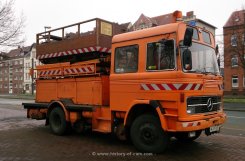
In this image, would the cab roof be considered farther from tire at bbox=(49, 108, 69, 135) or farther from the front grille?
tire at bbox=(49, 108, 69, 135)

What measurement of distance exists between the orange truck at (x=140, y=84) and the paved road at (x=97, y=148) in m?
0.34

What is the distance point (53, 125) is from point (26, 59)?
9253 cm

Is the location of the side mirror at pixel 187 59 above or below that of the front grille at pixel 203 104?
above

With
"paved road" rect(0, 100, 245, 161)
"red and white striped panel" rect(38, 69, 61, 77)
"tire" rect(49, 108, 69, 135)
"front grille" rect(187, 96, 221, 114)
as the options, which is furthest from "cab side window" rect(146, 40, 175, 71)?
"red and white striped panel" rect(38, 69, 61, 77)

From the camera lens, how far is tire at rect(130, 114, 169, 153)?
286 inches

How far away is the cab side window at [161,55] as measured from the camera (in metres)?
7.23

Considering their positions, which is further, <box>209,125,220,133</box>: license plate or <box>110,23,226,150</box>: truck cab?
<box>209,125,220,133</box>: license plate

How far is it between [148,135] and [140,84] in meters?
1.22

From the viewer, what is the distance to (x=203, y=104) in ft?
24.3

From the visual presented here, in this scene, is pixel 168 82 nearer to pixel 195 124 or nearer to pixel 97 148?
pixel 195 124

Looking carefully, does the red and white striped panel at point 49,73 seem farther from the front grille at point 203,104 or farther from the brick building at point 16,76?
the brick building at point 16,76

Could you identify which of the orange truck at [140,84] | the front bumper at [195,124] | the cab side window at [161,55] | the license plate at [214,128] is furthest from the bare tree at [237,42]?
the cab side window at [161,55]

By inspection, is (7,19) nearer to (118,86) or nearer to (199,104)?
(118,86)

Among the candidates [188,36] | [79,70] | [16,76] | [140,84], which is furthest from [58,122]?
[16,76]
